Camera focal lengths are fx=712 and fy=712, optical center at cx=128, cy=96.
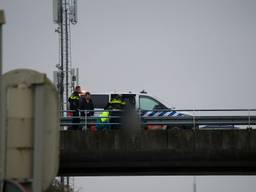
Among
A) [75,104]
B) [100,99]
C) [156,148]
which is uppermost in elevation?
[100,99]

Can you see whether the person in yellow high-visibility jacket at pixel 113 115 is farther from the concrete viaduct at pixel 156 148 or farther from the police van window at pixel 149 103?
the police van window at pixel 149 103

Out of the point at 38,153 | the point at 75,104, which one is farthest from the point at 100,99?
the point at 38,153

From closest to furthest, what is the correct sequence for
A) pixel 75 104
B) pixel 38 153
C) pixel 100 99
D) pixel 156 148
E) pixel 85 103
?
pixel 38 153
pixel 156 148
pixel 85 103
pixel 75 104
pixel 100 99

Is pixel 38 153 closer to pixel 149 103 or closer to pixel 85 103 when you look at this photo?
pixel 85 103

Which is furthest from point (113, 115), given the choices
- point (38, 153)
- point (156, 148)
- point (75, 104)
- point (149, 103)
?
point (38, 153)

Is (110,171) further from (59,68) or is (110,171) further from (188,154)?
(59,68)

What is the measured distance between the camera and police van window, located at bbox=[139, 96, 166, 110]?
22703 millimetres

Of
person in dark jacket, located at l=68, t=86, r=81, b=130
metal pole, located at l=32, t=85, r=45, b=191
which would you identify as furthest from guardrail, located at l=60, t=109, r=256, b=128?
metal pole, located at l=32, t=85, r=45, b=191

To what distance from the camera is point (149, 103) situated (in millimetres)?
22766

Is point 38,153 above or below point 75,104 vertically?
below

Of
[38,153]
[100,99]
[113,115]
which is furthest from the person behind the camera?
[100,99]

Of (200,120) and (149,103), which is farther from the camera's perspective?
(149,103)

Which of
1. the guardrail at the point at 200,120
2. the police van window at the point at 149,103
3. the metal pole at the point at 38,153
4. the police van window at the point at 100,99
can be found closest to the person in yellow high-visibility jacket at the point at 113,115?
the guardrail at the point at 200,120

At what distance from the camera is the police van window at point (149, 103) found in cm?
2270
